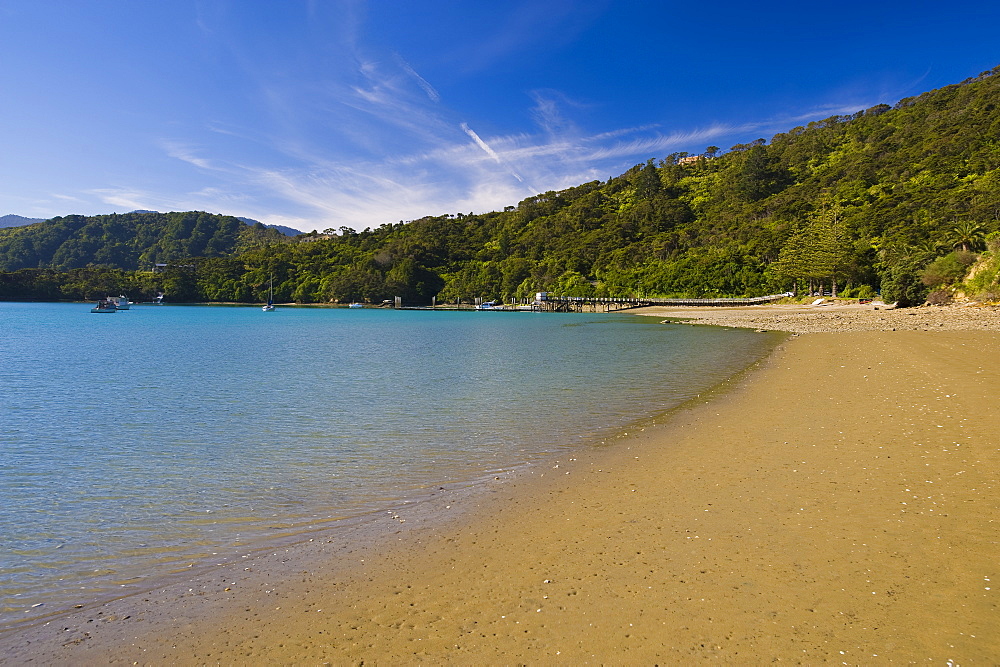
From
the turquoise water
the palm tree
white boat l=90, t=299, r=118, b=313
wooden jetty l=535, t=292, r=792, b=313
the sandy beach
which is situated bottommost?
the turquoise water

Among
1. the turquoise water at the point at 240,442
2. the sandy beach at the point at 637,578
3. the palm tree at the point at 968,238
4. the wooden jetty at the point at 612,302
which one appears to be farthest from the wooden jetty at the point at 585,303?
the sandy beach at the point at 637,578

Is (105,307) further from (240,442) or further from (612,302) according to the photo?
(240,442)

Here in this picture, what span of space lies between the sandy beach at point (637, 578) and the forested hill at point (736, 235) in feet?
157

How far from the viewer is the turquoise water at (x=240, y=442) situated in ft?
17.3

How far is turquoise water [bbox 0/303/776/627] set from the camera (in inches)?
208

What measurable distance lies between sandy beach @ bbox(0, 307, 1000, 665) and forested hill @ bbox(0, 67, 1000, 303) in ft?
157

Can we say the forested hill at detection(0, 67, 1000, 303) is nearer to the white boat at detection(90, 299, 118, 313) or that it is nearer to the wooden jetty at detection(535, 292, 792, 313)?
Answer: the wooden jetty at detection(535, 292, 792, 313)

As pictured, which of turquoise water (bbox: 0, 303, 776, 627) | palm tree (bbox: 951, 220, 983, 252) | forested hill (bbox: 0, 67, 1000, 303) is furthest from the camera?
forested hill (bbox: 0, 67, 1000, 303)

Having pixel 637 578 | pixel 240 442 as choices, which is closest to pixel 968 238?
pixel 637 578

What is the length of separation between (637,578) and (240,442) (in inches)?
315

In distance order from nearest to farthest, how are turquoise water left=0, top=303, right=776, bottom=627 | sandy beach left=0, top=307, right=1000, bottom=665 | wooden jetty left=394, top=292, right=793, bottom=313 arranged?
sandy beach left=0, top=307, right=1000, bottom=665, turquoise water left=0, top=303, right=776, bottom=627, wooden jetty left=394, top=292, right=793, bottom=313

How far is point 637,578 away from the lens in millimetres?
4168

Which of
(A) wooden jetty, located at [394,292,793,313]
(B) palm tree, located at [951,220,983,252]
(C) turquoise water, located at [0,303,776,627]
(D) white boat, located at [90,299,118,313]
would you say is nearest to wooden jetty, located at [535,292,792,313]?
(A) wooden jetty, located at [394,292,793,313]

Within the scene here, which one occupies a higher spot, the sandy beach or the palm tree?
the palm tree
